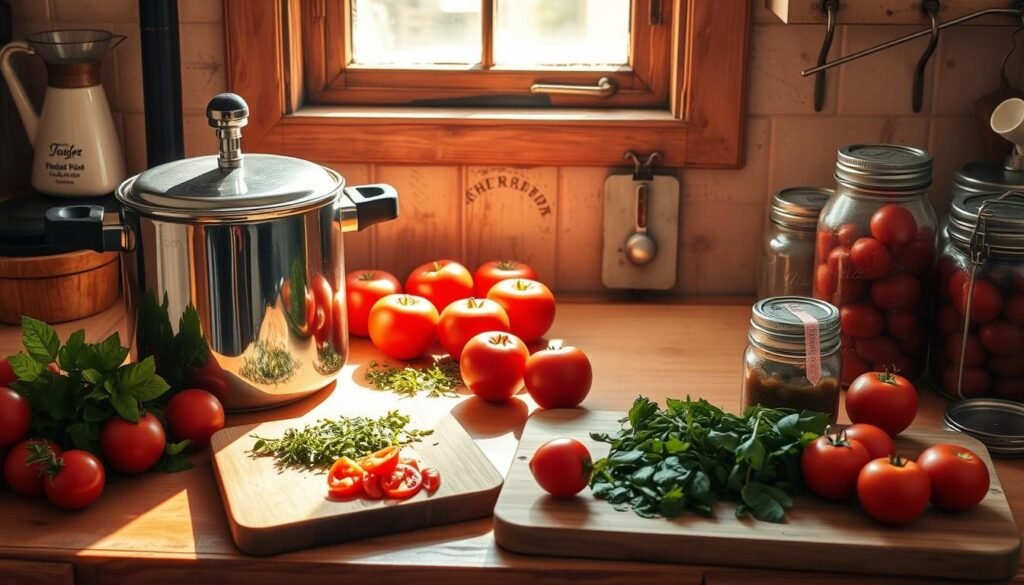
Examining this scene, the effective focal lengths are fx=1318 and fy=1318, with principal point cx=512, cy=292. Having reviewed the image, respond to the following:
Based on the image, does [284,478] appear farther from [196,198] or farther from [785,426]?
[785,426]

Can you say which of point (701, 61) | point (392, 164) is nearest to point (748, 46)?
point (701, 61)

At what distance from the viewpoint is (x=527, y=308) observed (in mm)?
1679

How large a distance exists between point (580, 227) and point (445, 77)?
0.29m

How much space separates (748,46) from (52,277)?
965 millimetres

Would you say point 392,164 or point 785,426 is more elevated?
point 392,164

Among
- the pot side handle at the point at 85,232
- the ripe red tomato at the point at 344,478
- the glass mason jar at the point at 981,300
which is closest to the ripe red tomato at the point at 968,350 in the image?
the glass mason jar at the point at 981,300

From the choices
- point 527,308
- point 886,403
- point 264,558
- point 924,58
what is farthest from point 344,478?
point 924,58

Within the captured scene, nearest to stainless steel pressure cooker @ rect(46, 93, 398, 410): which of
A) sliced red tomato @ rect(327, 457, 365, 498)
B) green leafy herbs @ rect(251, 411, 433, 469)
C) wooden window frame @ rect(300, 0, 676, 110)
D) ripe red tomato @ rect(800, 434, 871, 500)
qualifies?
green leafy herbs @ rect(251, 411, 433, 469)

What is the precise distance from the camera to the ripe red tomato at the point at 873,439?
130cm

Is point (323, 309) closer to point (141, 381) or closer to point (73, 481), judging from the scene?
point (141, 381)

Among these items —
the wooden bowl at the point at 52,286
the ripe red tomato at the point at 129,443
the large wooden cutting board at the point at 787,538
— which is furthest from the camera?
the wooden bowl at the point at 52,286

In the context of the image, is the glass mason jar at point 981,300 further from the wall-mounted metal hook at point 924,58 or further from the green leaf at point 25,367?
the green leaf at point 25,367

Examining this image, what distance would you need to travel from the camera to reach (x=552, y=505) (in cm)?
126

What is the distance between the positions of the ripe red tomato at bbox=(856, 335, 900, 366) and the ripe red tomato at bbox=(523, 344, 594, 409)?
0.33 metres
